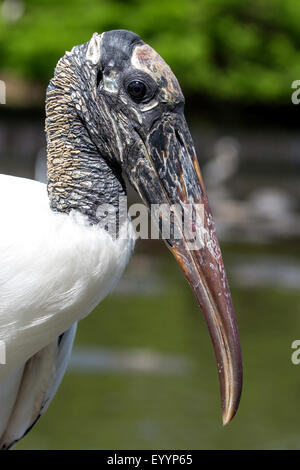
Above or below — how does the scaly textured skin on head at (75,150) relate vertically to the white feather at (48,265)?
above

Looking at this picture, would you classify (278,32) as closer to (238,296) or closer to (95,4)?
(95,4)

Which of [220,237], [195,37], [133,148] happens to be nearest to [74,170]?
[133,148]

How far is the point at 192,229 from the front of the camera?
2.61 meters

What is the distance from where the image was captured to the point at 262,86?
2073 centimetres

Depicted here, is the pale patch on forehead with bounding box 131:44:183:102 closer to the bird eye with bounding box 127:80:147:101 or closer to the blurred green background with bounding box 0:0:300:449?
the bird eye with bounding box 127:80:147:101

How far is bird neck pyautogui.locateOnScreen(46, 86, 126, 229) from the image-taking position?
2.67 metres

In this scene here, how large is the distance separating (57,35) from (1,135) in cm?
294

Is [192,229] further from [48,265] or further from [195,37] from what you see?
[195,37]

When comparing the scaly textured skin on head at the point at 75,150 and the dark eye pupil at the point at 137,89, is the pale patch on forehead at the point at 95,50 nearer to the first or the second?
the scaly textured skin on head at the point at 75,150

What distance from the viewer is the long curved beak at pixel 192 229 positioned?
2.59 m

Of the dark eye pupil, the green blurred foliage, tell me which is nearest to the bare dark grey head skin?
the dark eye pupil

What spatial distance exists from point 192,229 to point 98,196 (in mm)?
285

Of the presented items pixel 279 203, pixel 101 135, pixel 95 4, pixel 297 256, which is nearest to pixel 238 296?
pixel 297 256

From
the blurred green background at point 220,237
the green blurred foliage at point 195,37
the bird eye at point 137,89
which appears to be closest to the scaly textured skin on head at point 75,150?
the bird eye at point 137,89
